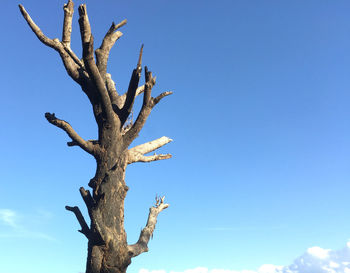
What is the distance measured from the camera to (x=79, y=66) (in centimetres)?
671

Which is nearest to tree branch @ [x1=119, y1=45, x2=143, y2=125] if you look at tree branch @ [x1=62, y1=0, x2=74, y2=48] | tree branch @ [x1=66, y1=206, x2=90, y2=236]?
tree branch @ [x1=66, y1=206, x2=90, y2=236]

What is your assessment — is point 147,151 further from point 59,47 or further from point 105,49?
point 59,47

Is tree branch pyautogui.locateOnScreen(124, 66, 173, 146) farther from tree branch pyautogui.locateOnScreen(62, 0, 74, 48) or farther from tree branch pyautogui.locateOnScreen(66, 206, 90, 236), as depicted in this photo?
tree branch pyautogui.locateOnScreen(62, 0, 74, 48)

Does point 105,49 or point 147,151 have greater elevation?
point 105,49

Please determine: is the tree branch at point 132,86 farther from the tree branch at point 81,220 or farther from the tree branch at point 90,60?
the tree branch at point 81,220

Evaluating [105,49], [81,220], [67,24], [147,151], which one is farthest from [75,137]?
[67,24]

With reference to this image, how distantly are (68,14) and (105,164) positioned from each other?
381 cm

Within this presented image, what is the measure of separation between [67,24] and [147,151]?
347cm

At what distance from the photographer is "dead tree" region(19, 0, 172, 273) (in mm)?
4758

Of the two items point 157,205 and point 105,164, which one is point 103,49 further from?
point 157,205

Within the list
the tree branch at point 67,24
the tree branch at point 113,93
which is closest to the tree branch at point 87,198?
the tree branch at point 113,93

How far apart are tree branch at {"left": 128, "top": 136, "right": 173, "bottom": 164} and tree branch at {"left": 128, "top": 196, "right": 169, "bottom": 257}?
3.65 ft

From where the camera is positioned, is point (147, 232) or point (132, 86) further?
point (147, 232)

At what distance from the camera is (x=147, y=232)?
6.31 m
